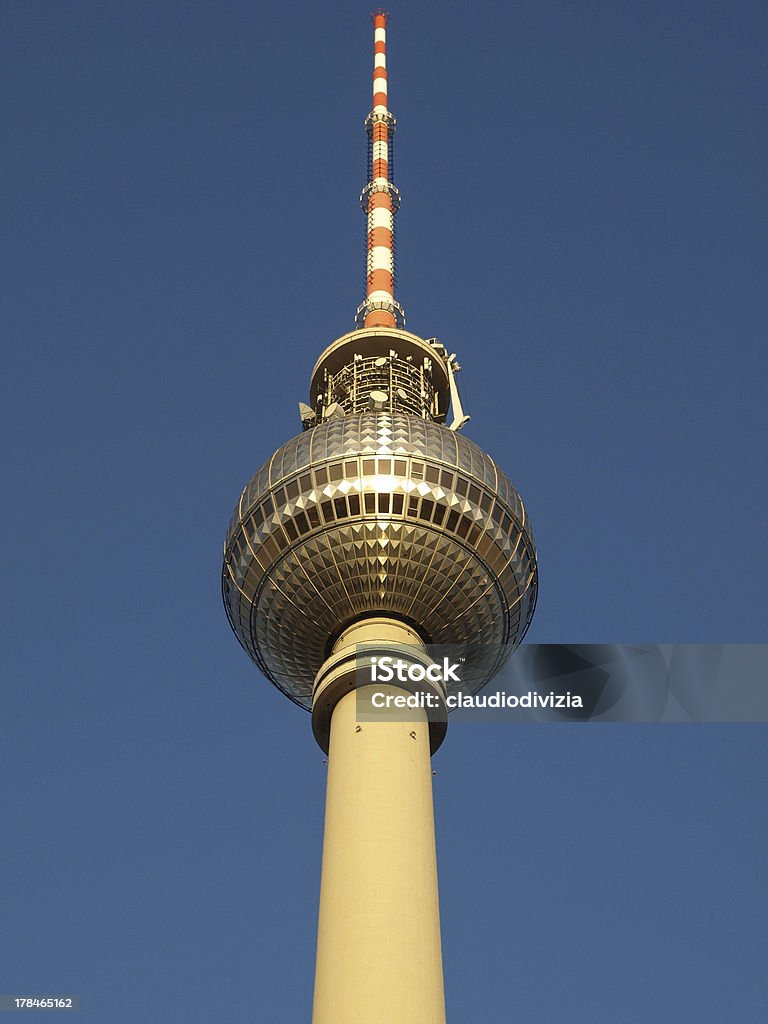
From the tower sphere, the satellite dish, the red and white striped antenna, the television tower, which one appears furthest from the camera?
the red and white striped antenna

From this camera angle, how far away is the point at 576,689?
42500 mm

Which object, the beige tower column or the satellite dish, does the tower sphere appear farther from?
the satellite dish

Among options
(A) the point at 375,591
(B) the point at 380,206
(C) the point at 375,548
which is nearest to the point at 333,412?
(C) the point at 375,548

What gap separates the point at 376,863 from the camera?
36531mm

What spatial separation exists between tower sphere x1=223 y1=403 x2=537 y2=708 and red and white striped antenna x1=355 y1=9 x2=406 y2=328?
1206cm

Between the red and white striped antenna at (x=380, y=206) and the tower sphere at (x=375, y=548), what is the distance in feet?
39.6

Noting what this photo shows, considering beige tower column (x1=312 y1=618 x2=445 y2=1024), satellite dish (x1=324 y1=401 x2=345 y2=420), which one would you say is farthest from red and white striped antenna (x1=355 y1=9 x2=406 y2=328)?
beige tower column (x1=312 y1=618 x2=445 y2=1024)

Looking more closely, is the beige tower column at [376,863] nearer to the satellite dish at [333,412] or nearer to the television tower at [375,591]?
the television tower at [375,591]

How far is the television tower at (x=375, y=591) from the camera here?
37.9 meters

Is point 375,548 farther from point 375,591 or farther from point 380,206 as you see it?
point 380,206

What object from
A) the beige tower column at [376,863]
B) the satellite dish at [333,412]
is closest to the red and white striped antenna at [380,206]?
the satellite dish at [333,412]

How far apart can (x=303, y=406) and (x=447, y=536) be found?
1005 centimetres

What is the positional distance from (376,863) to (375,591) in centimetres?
947

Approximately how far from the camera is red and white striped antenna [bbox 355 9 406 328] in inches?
2269
